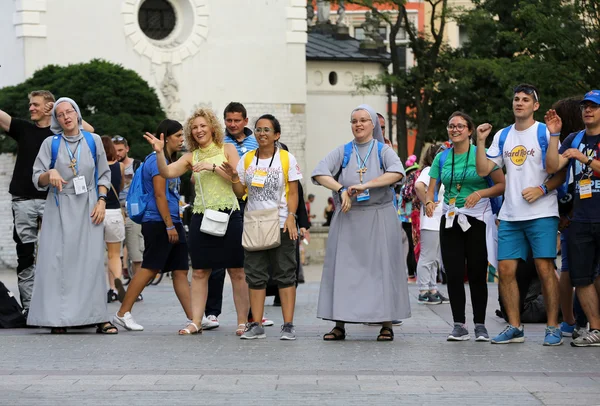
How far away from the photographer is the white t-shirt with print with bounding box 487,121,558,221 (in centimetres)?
1130

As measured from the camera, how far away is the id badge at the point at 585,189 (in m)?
11.1

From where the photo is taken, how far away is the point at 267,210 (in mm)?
11836

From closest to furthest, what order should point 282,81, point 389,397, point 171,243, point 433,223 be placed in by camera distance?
point 389,397, point 171,243, point 433,223, point 282,81

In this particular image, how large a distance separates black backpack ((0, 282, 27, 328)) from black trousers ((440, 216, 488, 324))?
3967 millimetres

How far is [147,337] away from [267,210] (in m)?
1.50

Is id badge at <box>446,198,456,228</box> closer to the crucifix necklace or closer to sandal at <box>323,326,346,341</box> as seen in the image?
the crucifix necklace

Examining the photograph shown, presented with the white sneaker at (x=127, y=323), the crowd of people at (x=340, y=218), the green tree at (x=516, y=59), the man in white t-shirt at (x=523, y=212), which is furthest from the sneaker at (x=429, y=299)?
the green tree at (x=516, y=59)

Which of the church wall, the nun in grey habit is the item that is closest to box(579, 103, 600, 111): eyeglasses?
the nun in grey habit

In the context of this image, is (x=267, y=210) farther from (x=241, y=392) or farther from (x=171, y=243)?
(x=241, y=392)

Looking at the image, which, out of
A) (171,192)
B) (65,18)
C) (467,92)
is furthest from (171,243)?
(467,92)

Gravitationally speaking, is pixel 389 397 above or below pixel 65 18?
below

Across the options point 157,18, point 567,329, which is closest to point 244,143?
point 567,329

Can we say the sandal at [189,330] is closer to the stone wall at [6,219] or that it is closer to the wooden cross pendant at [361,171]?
the wooden cross pendant at [361,171]

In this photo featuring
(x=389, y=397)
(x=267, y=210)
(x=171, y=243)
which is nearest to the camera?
(x=389, y=397)
